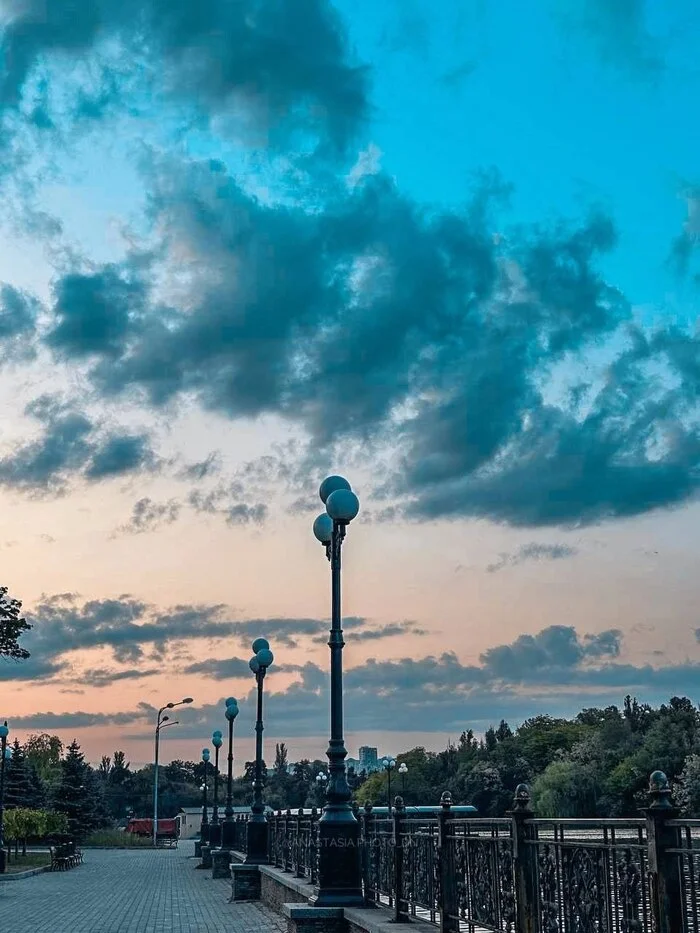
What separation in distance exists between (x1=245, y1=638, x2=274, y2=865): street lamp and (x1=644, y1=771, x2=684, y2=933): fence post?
17206 mm

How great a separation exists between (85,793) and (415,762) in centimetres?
4566

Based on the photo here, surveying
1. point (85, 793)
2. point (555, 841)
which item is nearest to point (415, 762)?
point (85, 793)

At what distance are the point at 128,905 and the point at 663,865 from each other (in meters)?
19.4

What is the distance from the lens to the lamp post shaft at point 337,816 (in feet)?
43.4

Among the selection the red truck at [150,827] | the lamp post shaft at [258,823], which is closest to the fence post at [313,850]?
the lamp post shaft at [258,823]

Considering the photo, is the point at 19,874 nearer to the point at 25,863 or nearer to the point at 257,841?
the point at 25,863

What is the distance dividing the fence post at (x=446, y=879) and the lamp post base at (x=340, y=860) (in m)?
3.64

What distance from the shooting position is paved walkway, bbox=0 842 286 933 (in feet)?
59.0

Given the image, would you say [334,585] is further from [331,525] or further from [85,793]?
[85,793]

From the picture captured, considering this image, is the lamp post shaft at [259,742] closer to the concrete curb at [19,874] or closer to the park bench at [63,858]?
the concrete curb at [19,874]

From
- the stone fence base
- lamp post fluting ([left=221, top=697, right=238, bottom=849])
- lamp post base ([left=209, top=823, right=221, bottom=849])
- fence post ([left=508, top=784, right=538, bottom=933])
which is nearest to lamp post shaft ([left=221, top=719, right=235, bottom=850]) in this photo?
lamp post fluting ([left=221, top=697, right=238, bottom=849])

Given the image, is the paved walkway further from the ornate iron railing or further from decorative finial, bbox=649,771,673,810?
decorative finial, bbox=649,771,673,810

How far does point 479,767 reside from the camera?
7981 centimetres

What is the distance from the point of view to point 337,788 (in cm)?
1375
